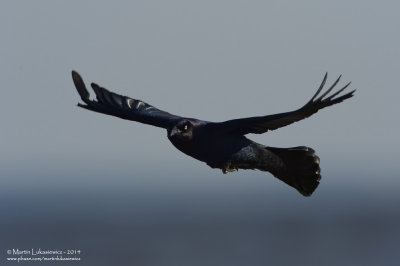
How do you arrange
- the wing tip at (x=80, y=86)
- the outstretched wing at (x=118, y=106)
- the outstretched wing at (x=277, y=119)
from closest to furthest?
1. the outstretched wing at (x=277, y=119)
2. the outstretched wing at (x=118, y=106)
3. the wing tip at (x=80, y=86)

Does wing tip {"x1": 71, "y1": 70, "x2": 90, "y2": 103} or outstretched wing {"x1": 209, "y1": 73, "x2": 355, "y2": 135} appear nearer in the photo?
outstretched wing {"x1": 209, "y1": 73, "x2": 355, "y2": 135}

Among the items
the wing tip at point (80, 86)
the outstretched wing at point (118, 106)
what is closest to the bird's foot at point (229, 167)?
the outstretched wing at point (118, 106)

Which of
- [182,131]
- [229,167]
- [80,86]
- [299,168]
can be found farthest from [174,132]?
[80,86]

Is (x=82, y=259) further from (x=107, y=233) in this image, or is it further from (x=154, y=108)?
(x=154, y=108)

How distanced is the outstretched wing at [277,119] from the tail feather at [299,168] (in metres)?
0.77

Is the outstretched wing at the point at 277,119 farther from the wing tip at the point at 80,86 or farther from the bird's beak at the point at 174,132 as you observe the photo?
the wing tip at the point at 80,86

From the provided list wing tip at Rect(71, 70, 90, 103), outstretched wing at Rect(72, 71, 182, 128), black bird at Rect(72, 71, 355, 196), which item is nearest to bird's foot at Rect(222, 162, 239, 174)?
black bird at Rect(72, 71, 355, 196)

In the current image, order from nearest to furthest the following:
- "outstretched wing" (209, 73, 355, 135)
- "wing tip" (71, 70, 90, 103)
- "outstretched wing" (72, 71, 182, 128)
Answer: "outstretched wing" (209, 73, 355, 135)
"outstretched wing" (72, 71, 182, 128)
"wing tip" (71, 70, 90, 103)

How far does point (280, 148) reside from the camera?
79.3ft

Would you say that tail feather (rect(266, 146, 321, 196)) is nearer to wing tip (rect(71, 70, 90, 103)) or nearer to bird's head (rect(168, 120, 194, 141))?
bird's head (rect(168, 120, 194, 141))

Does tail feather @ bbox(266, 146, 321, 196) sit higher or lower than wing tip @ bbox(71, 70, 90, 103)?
lower

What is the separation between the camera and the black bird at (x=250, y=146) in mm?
22844

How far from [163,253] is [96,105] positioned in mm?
57936

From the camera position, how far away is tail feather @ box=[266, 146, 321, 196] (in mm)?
24281
